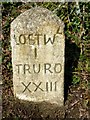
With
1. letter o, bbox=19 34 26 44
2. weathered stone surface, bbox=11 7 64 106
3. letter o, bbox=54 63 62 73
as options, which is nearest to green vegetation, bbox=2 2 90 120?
weathered stone surface, bbox=11 7 64 106

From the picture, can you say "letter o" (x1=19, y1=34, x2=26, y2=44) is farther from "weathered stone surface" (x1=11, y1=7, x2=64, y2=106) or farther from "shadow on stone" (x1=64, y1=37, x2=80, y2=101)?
"shadow on stone" (x1=64, y1=37, x2=80, y2=101)

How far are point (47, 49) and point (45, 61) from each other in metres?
0.14

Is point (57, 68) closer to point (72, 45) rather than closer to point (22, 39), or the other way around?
point (22, 39)

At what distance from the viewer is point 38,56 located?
3928 millimetres

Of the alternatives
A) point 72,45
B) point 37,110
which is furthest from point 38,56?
point 72,45

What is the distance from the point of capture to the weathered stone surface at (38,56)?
12.4 ft

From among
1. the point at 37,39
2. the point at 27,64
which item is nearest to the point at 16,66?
the point at 27,64

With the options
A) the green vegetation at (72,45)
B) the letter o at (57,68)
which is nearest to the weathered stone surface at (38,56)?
the letter o at (57,68)

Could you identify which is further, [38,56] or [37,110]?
[37,110]

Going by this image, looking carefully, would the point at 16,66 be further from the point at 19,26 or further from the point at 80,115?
the point at 80,115

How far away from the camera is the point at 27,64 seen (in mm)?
3984

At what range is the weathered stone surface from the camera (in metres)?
3.79

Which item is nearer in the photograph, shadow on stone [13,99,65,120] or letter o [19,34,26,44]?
letter o [19,34,26,44]

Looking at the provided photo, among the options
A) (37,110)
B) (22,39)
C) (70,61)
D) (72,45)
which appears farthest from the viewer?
(72,45)
